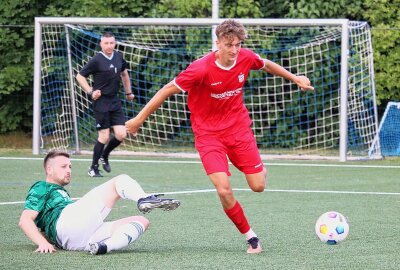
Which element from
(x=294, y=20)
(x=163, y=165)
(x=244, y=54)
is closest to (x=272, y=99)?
(x=294, y=20)

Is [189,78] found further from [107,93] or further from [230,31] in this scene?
[107,93]

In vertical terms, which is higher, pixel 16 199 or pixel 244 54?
pixel 244 54

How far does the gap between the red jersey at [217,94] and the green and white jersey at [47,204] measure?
1.27 meters

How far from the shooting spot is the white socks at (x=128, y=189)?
6902 millimetres

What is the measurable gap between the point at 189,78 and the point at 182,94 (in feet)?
34.5

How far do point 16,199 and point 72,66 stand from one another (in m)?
7.64

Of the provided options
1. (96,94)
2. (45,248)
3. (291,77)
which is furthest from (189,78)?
(96,94)

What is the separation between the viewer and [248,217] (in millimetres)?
9352

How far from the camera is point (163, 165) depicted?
15453mm

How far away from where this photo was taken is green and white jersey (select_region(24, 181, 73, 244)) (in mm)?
7078

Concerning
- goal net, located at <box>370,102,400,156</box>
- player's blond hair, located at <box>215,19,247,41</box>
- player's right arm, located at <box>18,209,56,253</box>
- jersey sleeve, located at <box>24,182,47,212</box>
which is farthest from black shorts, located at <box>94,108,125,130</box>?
player's right arm, located at <box>18,209,56,253</box>

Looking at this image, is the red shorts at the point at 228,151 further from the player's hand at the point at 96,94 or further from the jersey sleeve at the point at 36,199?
the player's hand at the point at 96,94

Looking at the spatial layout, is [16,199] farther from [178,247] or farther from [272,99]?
[272,99]

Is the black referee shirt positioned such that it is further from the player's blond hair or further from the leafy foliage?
the player's blond hair
